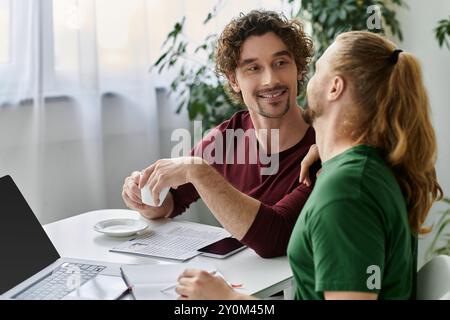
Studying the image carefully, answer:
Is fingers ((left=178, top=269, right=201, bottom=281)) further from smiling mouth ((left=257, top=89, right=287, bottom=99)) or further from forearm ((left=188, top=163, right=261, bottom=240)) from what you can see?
smiling mouth ((left=257, top=89, right=287, bottom=99))

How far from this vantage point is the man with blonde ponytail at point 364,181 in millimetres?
1041

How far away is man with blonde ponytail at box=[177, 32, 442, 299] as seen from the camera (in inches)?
41.0

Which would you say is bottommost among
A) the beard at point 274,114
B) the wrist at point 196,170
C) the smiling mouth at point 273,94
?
the wrist at point 196,170

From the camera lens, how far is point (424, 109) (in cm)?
117

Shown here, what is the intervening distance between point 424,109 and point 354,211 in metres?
0.27

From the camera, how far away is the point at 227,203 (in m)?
1.57

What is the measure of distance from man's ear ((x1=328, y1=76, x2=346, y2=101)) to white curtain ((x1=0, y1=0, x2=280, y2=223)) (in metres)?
1.48

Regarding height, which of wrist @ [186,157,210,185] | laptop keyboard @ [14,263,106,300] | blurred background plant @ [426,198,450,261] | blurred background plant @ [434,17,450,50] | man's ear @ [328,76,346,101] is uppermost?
blurred background plant @ [434,17,450,50]

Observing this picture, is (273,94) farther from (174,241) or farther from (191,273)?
(191,273)

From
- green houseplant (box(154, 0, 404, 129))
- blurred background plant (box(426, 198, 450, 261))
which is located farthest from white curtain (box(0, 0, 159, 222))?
blurred background plant (box(426, 198, 450, 261))

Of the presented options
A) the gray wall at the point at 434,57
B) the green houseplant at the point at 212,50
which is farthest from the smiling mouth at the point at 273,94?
the gray wall at the point at 434,57

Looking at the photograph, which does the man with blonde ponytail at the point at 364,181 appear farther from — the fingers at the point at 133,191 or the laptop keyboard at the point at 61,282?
the fingers at the point at 133,191

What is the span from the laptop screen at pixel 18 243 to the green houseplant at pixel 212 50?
129 centimetres

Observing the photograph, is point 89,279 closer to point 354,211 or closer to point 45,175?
point 354,211
